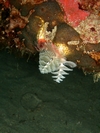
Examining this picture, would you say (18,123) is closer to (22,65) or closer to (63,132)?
(63,132)

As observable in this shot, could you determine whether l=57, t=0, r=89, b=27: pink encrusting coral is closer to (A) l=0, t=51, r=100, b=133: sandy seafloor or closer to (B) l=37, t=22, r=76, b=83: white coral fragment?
(B) l=37, t=22, r=76, b=83: white coral fragment

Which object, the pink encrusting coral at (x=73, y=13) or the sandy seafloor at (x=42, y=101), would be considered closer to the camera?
the pink encrusting coral at (x=73, y=13)

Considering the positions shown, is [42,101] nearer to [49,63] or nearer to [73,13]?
[49,63]

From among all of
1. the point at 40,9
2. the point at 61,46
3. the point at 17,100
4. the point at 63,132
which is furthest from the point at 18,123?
the point at 40,9

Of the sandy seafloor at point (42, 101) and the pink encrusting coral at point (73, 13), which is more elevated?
the pink encrusting coral at point (73, 13)

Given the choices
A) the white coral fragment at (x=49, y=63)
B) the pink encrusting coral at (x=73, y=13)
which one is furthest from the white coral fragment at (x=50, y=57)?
the pink encrusting coral at (x=73, y=13)

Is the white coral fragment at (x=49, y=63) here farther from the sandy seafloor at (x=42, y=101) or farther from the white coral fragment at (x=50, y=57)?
the sandy seafloor at (x=42, y=101)
